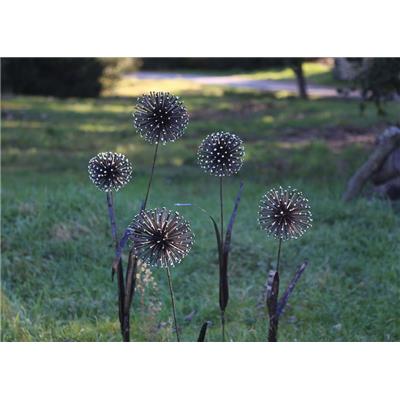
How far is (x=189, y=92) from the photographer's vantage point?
1327 centimetres

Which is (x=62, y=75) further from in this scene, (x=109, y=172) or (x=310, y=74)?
(x=109, y=172)

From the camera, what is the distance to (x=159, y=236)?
10.3 feet

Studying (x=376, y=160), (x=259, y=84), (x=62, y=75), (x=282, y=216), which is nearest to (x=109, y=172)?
(x=282, y=216)

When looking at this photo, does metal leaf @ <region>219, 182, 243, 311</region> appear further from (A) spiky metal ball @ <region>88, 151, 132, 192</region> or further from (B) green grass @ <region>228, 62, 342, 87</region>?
(B) green grass @ <region>228, 62, 342, 87</region>

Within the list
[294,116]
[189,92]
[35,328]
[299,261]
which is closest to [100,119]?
[189,92]

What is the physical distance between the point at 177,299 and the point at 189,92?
8.47 meters

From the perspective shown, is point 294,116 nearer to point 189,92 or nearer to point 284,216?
point 189,92

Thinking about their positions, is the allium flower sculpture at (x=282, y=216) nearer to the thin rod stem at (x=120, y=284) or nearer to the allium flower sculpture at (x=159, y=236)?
the allium flower sculpture at (x=159, y=236)

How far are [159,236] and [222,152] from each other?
531mm

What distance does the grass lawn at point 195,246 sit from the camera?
482cm

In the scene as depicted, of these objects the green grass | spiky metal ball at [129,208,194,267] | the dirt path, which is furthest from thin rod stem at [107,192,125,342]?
the green grass

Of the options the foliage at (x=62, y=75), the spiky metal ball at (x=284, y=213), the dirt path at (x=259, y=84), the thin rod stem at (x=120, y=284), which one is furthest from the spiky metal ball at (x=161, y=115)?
the foliage at (x=62, y=75)

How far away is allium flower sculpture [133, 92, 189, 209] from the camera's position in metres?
3.35

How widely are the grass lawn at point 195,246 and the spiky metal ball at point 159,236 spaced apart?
1.60ft
